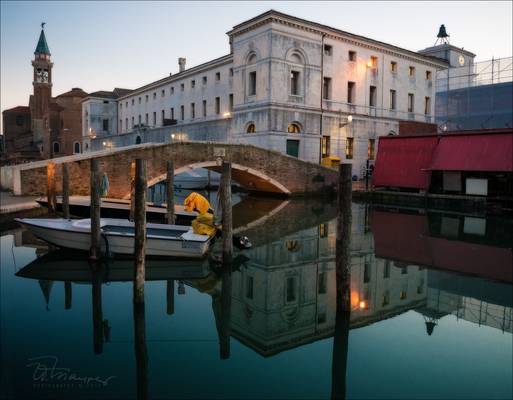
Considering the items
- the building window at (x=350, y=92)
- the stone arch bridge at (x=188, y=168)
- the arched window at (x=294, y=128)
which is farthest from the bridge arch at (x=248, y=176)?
the building window at (x=350, y=92)

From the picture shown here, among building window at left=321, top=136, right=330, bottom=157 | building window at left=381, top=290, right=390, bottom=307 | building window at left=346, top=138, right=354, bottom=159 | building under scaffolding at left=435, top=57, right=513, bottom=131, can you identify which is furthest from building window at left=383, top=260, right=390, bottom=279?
building under scaffolding at left=435, top=57, right=513, bottom=131

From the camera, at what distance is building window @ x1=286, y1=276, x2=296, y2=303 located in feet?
27.1

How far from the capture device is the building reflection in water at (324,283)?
700 centimetres

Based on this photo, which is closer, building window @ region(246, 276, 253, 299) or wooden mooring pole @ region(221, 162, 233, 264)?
building window @ region(246, 276, 253, 299)

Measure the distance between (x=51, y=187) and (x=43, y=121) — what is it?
141ft

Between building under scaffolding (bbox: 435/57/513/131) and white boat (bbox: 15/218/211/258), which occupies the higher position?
building under scaffolding (bbox: 435/57/513/131)

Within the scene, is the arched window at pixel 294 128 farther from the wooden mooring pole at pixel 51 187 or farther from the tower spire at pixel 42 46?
the tower spire at pixel 42 46

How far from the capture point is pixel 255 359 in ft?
18.9

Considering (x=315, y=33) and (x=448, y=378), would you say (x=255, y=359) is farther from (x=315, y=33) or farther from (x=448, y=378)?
(x=315, y=33)

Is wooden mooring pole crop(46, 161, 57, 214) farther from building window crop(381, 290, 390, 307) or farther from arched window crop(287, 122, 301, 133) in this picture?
arched window crop(287, 122, 301, 133)

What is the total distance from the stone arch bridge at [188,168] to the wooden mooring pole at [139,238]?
427 inches

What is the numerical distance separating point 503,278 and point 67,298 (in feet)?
29.6

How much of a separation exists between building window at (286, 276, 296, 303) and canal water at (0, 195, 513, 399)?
5 centimetres

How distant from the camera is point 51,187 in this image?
54.4ft
